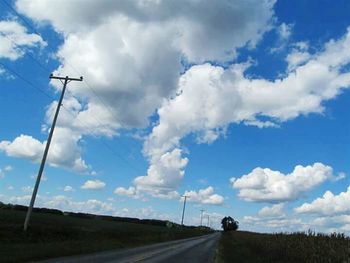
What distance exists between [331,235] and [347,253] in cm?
724

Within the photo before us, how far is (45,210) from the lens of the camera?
467 feet

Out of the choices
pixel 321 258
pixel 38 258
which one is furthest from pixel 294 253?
pixel 38 258

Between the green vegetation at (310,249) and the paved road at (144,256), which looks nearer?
the green vegetation at (310,249)

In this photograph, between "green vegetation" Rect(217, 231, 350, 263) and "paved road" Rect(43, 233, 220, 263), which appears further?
"paved road" Rect(43, 233, 220, 263)

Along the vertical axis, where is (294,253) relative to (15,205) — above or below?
below

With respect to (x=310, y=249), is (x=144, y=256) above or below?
below

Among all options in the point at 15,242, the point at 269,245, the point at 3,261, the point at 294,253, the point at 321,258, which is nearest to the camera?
the point at 3,261

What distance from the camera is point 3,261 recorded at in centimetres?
1964

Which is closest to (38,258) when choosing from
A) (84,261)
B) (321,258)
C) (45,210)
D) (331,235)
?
(84,261)

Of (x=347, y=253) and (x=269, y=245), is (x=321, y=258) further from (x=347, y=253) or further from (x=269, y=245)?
(x=269, y=245)

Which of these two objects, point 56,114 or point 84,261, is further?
point 56,114

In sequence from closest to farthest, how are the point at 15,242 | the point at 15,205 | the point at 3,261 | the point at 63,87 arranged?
the point at 3,261 → the point at 15,242 → the point at 63,87 → the point at 15,205

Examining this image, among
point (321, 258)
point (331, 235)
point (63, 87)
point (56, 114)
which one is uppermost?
point (63, 87)

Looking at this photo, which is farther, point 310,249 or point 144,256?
point 144,256
